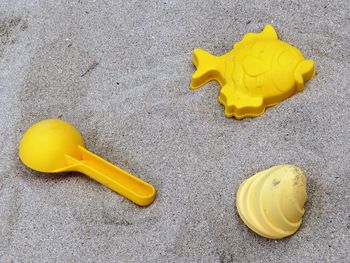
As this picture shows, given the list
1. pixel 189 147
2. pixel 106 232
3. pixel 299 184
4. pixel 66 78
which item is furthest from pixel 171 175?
pixel 66 78

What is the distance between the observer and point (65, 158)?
1250mm

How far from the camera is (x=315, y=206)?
1.13m

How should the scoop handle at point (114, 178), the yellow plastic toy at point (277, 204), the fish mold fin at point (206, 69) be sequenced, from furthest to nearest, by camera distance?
the fish mold fin at point (206, 69) < the scoop handle at point (114, 178) < the yellow plastic toy at point (277, 204)

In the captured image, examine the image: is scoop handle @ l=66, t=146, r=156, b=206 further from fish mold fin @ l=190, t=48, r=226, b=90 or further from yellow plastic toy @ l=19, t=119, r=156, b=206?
fish mold fin @ l=190, t=48, r=226, b=90

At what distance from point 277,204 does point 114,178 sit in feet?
1.20

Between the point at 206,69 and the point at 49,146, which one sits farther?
the point at 206,69

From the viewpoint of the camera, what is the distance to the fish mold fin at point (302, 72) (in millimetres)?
1271

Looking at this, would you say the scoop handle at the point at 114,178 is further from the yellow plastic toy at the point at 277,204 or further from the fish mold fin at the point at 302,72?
the fish mold fin at the point at 302,72

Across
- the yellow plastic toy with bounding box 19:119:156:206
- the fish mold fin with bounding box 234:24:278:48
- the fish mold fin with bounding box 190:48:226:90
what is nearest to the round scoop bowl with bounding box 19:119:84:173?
the yellow plastic toy with bounding box 19:119:156:206

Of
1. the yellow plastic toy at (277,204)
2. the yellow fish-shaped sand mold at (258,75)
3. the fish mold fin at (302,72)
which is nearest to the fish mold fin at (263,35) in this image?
the yellow fish-shaped sand mold at (258,75)

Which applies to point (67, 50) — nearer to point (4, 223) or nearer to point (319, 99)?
point (4, 223)

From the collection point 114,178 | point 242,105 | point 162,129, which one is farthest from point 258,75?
point 114,178

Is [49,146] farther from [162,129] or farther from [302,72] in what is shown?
[302,72]

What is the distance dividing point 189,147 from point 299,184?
0.28 meters
